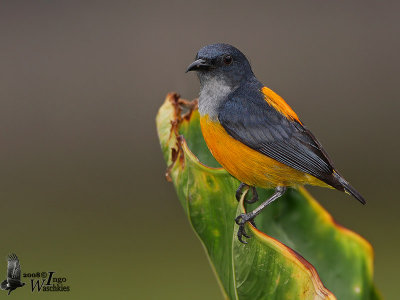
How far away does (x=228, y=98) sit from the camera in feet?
6.80

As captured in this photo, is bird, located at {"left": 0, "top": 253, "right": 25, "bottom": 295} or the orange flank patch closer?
the orange flank patch

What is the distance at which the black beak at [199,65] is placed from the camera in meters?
1.99

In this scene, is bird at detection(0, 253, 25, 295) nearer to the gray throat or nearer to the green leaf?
the green leaf

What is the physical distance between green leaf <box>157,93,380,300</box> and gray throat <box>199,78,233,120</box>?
6.7 inches

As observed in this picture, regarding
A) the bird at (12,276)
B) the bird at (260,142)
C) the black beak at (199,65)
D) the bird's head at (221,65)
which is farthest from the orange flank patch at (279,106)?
the bird at (12,276)

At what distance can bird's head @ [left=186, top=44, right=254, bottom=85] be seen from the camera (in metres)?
2.02

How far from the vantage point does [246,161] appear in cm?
196

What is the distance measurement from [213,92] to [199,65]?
0.12 m

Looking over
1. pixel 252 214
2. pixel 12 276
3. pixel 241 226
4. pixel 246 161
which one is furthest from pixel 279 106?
pixel 12 276

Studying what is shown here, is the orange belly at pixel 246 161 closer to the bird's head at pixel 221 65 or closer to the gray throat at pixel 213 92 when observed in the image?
the gray throat at pixel 213 92

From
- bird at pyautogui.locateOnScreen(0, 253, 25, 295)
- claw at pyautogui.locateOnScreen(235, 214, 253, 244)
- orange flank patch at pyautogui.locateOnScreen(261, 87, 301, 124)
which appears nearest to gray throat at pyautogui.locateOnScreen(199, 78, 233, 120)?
orange flank patch at pyautogui.locateOnScreen(261, 87, 301, 124)

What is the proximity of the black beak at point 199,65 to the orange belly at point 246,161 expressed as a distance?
0.58ft

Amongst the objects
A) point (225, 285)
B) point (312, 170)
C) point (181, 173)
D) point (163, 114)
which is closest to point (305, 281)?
point (225, 285)

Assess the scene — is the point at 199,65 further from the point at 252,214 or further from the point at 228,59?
the point at 252,214
